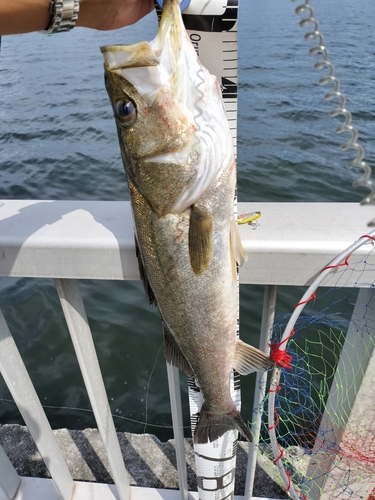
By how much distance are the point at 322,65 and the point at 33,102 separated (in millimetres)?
14849

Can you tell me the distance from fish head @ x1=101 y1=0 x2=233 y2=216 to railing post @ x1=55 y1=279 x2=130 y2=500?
0.59 metres

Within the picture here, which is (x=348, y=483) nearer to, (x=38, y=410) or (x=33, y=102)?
(x=38, y=410)

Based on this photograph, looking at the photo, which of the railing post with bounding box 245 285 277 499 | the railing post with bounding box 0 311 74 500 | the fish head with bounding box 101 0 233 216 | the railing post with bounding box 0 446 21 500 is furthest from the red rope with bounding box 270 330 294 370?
the railing post with bounding box 0 446 21 500

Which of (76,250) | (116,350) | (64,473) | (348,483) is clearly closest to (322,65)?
(76,250)

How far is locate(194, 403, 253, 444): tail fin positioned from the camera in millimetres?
1615

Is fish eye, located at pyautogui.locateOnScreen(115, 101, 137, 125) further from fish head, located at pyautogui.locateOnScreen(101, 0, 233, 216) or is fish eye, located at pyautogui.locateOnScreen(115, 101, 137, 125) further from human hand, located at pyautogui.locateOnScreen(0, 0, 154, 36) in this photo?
human hand, located at pyautogui.locateOnScreen(0, 0, 154, 36)

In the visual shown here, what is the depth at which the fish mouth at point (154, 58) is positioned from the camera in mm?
1103

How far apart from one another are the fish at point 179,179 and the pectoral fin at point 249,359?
0.10m

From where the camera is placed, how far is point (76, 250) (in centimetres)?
143

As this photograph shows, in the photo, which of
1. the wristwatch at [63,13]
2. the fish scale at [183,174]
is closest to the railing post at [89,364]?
the fish scale at [183,174]

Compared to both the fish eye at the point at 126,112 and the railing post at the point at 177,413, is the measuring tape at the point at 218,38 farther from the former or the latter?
the fish eye at the point at 126,112

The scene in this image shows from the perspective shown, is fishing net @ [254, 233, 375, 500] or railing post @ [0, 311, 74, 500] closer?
fishing net @ [254, 233, 375, 500]

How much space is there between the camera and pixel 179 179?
126cm

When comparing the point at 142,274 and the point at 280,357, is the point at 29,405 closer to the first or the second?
the point at 142,274
